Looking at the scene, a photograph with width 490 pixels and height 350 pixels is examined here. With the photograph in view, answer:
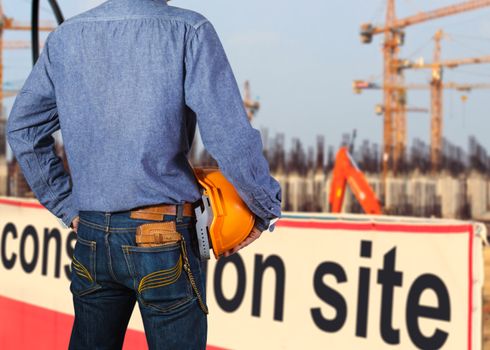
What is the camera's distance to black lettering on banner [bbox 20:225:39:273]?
20.5ft

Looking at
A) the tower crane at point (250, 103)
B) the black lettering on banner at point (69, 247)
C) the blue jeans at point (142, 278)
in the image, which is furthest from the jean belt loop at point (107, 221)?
the tower crane at point (250, 103)

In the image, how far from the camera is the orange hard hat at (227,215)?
243 centimetres

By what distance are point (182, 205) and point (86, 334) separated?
556 millimetres

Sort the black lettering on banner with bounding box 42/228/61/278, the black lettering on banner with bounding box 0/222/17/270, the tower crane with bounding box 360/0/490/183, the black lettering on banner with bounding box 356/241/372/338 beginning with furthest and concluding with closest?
the tower crane with bounding box 360/0/490/183
the black lettering on banner with bounding box 0/222/17/270
the black lettering on banner with bounding box 42/228/61/278
the black lettering on banner with bounding box 356/241/372/338

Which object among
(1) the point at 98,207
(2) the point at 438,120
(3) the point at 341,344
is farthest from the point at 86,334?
(2) the point at 438,120

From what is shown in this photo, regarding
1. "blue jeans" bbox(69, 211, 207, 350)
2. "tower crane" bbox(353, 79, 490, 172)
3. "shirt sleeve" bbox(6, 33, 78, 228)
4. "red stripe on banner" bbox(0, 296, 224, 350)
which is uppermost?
"tower crane" bbox(353, 79, 490, 172)

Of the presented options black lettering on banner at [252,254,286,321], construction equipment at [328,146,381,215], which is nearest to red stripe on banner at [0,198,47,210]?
black lettering on banner at [252,254,286,321]

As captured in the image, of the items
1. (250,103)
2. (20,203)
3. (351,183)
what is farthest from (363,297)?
(250,103)

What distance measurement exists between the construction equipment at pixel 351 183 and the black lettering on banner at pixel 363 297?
13.0 metres

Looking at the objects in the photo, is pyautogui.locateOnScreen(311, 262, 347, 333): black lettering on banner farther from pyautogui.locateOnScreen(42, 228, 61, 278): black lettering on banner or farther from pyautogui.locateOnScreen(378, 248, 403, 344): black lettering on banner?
pyautogui.locateOnScreen(42, 228, 61, 278): black lettering on banner

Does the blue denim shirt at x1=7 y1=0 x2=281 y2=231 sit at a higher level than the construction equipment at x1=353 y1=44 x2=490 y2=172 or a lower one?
lower

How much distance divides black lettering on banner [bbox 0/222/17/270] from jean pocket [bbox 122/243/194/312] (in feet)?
14.2

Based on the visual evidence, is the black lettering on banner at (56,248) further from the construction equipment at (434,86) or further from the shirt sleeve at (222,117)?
the construction equipment at (434,86)

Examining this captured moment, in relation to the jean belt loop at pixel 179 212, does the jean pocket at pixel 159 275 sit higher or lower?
lower
